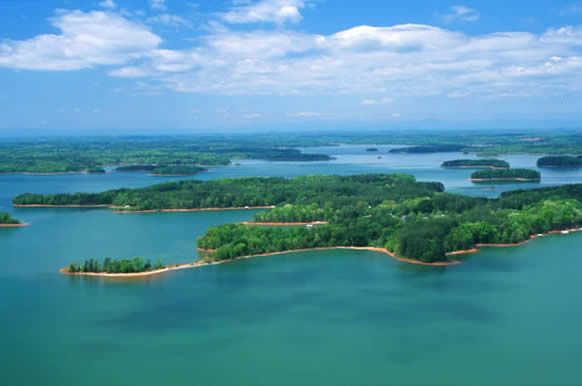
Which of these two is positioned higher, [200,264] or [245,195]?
[245,195]

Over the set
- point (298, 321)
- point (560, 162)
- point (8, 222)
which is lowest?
point (298, 321)

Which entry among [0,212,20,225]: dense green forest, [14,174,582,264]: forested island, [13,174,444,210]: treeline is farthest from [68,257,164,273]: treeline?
[13,174,444,210]: treeline

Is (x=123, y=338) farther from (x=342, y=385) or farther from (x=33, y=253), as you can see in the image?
(x=33, y=253)

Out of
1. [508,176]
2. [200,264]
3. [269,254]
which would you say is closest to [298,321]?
[200,264]

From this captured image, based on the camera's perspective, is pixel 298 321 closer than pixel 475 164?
Yes

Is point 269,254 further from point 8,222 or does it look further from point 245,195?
point 8,222

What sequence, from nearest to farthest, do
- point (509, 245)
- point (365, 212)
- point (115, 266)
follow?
point (115, 266), point (509, 245), point (365, 212)

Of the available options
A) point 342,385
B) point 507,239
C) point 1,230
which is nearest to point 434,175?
point 507,239

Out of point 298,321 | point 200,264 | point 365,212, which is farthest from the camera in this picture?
point 365,212
